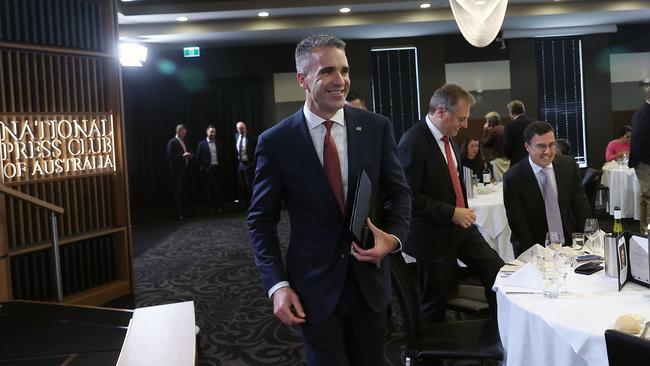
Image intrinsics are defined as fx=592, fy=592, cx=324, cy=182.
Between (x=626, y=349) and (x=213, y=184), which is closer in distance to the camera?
(x=626, y=349)

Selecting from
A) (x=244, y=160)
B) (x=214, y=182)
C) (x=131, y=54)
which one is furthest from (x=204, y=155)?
(x=131, y=54)

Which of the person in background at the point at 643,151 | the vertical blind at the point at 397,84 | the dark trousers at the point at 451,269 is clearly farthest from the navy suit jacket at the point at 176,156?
the dark trousers at the point at 451,269

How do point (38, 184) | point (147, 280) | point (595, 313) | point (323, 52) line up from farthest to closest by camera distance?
point (147, 280), point (38, 184), point (595, 313), point (323, 52)

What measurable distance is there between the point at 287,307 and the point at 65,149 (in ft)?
11.9

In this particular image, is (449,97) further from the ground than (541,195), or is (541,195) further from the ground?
(449,97)

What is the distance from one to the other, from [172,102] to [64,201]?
7.07 m

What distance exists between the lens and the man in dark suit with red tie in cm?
324

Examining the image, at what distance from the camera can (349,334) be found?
189 centimetres

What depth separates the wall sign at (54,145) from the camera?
4.32 metres

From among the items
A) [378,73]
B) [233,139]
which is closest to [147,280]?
[233,139]

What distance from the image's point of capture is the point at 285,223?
357 inches

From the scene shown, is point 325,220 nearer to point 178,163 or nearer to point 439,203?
point 439,203

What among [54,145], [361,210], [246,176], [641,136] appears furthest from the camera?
[246,176]

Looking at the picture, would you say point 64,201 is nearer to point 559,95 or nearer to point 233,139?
point 233,139
